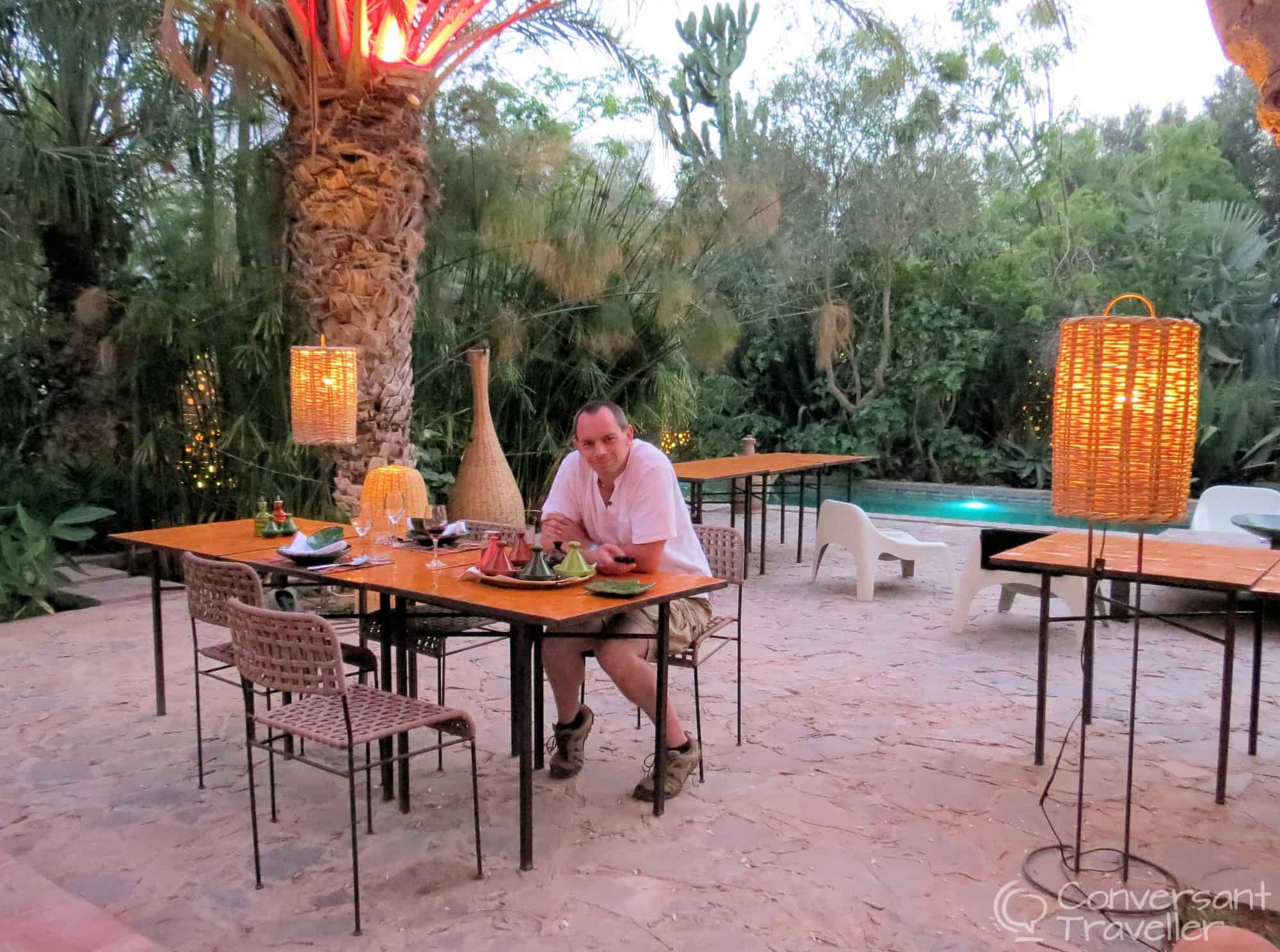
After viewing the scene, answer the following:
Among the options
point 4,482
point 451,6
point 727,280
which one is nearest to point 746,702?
point 451,6

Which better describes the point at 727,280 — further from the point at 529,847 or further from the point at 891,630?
the point at 529,847

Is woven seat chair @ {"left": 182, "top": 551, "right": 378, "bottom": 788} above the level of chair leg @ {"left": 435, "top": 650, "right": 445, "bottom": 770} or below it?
above

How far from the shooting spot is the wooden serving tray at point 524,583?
2975 millimetres

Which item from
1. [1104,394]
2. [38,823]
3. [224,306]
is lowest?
[38,823]

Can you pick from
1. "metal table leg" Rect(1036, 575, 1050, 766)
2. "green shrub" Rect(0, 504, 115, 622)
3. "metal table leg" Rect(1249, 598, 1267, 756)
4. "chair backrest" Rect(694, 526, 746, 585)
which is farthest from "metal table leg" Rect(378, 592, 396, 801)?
"green shrub" Rect(0, 504, 115, 622)

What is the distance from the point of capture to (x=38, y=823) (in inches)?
122

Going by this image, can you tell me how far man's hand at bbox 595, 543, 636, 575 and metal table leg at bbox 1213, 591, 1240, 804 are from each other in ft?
6.04

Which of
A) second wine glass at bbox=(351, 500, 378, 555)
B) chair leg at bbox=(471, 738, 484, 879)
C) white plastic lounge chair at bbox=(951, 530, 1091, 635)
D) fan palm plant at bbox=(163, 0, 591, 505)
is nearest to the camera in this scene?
chair leg at bbox=(471, 738, 484, 879)

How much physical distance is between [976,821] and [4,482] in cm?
652

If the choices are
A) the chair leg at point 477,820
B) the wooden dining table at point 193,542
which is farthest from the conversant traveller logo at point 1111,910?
the wooden dining table at point 193,542

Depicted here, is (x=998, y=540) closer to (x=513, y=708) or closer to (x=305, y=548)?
(x=513, y=708)

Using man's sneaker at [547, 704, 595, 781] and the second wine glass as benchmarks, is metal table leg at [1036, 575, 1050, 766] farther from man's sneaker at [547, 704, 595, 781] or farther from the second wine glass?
the second wine glass

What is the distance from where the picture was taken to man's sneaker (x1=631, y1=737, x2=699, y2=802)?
129 inches

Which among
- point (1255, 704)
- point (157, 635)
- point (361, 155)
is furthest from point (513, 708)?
point (361, 155)
